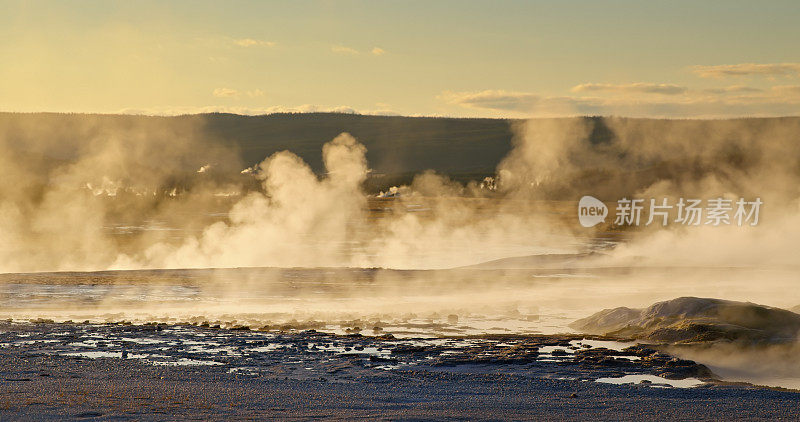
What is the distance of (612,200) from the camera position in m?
79.4

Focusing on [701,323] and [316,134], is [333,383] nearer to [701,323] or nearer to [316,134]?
[701,323]

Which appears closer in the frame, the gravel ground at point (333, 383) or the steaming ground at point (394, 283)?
the gravel ground at point (333, 383)

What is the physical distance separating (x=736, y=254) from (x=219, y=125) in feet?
455

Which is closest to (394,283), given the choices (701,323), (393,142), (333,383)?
(701,323)

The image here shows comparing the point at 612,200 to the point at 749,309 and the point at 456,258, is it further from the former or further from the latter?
the point at 749,309

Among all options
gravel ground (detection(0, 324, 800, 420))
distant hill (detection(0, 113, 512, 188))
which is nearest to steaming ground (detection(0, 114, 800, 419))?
→ gravel ground (detection(0, 324, 800, 420))

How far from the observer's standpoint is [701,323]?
63.0 ft

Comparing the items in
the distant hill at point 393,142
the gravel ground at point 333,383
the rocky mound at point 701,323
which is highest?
the distant hill at point 393,142

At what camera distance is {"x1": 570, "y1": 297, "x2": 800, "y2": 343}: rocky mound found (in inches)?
732

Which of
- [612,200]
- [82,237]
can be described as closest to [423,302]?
[82,237]

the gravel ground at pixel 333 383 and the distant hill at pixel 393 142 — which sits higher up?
the distant hill at pixel 393 142

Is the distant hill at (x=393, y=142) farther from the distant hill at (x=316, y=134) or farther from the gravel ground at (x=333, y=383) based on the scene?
the gravel ground at (x=333, y=383)

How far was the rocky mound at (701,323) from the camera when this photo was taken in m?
18.6

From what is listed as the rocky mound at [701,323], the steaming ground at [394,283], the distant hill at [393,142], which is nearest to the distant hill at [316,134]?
the distant hill at [393,142]
